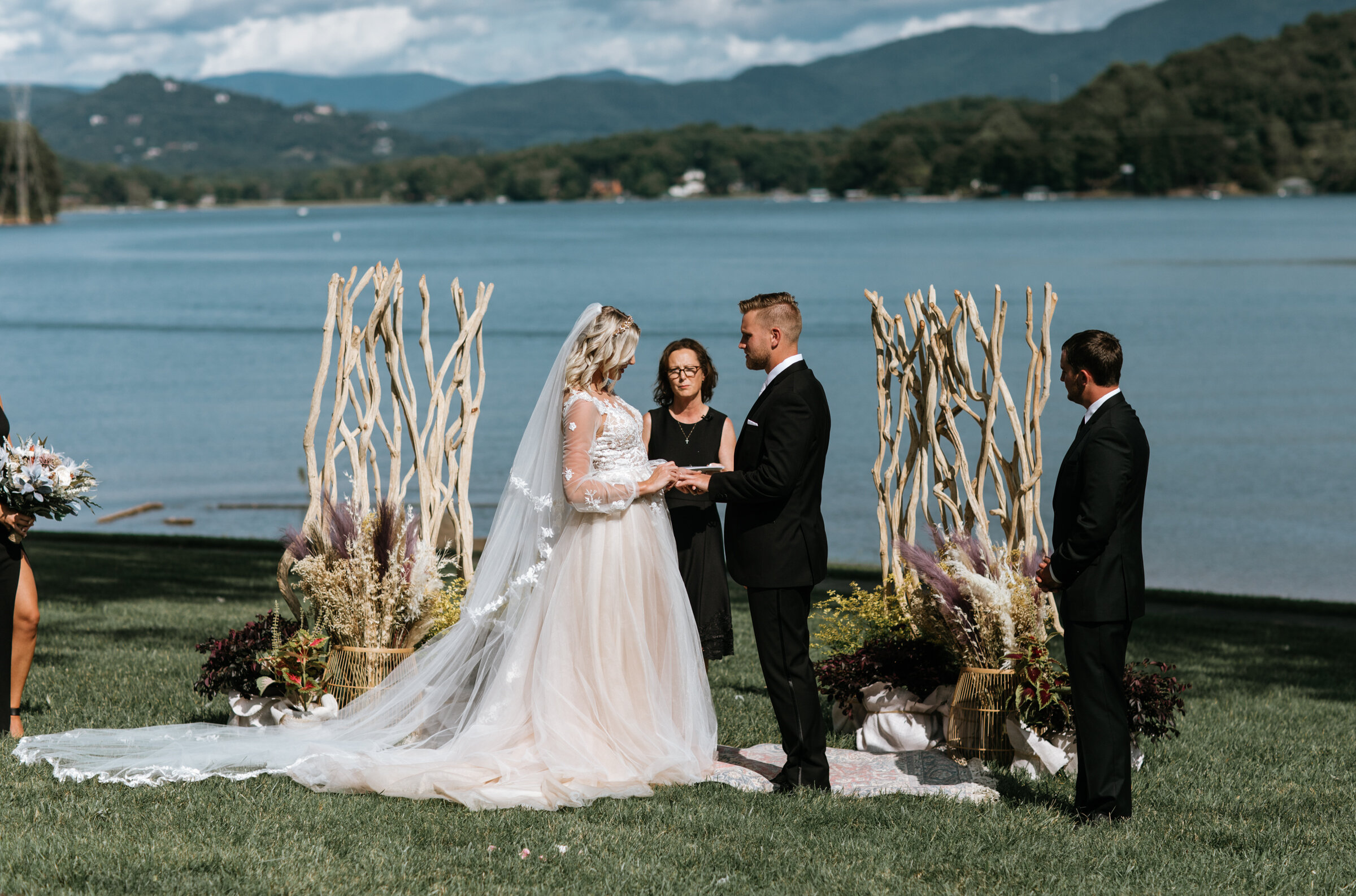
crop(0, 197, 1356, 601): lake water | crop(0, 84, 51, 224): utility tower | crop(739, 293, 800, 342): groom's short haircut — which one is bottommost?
crop(0, 197, 1356, 601): lake water

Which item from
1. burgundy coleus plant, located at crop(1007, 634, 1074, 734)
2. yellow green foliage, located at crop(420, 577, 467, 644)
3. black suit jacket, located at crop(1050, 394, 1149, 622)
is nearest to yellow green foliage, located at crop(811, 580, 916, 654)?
burgundy coleus plant, located at crop(1007, 634, 1074, 734)

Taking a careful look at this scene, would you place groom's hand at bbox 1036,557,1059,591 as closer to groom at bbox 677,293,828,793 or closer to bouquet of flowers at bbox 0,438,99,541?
groom at bbox 677,293,828,793

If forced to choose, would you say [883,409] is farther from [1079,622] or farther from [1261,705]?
[1261,705]

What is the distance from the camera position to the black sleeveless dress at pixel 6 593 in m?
6.73

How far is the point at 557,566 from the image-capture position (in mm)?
6613

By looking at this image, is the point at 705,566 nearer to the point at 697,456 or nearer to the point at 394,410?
the point at 697,456

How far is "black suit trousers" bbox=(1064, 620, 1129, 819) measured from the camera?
18.7ft

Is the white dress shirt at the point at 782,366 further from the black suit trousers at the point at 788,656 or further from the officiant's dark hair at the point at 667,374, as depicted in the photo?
the officiant's dark hair at the point at 667,374

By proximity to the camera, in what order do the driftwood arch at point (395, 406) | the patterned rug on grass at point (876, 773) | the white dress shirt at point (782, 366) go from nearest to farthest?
the white dress shirt at point (782, 366), the patterned rug on grass at point (876, 773), the driftwood arch at point (395, 406)

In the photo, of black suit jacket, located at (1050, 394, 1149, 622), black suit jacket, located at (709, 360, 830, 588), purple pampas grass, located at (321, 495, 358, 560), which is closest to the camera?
black suit jacket, located at (1050, 394, 1149, 622)

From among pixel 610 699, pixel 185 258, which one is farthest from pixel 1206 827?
pixel 185 258

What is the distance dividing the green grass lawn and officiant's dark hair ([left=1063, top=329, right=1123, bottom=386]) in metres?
1.94

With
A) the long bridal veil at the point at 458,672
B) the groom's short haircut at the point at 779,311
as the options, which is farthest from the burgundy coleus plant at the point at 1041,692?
the long bridal veil at the point at 458,672

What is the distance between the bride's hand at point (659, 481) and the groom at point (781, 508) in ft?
1.52
